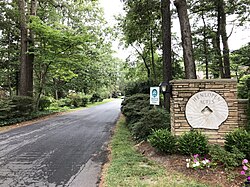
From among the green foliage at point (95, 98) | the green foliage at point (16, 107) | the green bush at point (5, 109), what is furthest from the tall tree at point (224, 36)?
the green foliage at point (95, 98)

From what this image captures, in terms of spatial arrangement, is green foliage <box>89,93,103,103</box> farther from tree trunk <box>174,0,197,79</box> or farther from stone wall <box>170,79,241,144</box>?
stone wall <box>170,79,241,144</box>

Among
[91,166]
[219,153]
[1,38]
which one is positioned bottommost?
[91,166]

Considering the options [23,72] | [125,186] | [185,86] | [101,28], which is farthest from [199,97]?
[101,28]

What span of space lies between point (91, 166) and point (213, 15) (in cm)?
1202

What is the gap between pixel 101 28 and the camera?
66.0ft

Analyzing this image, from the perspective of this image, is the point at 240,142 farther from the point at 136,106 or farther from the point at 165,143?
the point at 136,106

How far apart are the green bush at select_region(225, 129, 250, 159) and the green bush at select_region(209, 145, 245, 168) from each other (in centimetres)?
12

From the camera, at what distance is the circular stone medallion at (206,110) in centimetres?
436

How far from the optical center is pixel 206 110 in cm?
443

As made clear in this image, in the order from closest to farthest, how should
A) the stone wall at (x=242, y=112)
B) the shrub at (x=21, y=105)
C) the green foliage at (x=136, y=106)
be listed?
the stone wall at (x=242, y=112), the green foliage at (x=136, y=106), the shrub at (x=21, y=105)

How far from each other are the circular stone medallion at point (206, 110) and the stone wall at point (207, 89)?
8 centimetres

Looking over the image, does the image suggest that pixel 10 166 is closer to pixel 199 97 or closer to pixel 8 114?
pixel 199 97

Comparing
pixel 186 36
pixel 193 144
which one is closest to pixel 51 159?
pixel 193 144

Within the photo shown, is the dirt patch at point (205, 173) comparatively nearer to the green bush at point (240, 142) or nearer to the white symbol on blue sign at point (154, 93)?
the green bush at point (240, 142)
